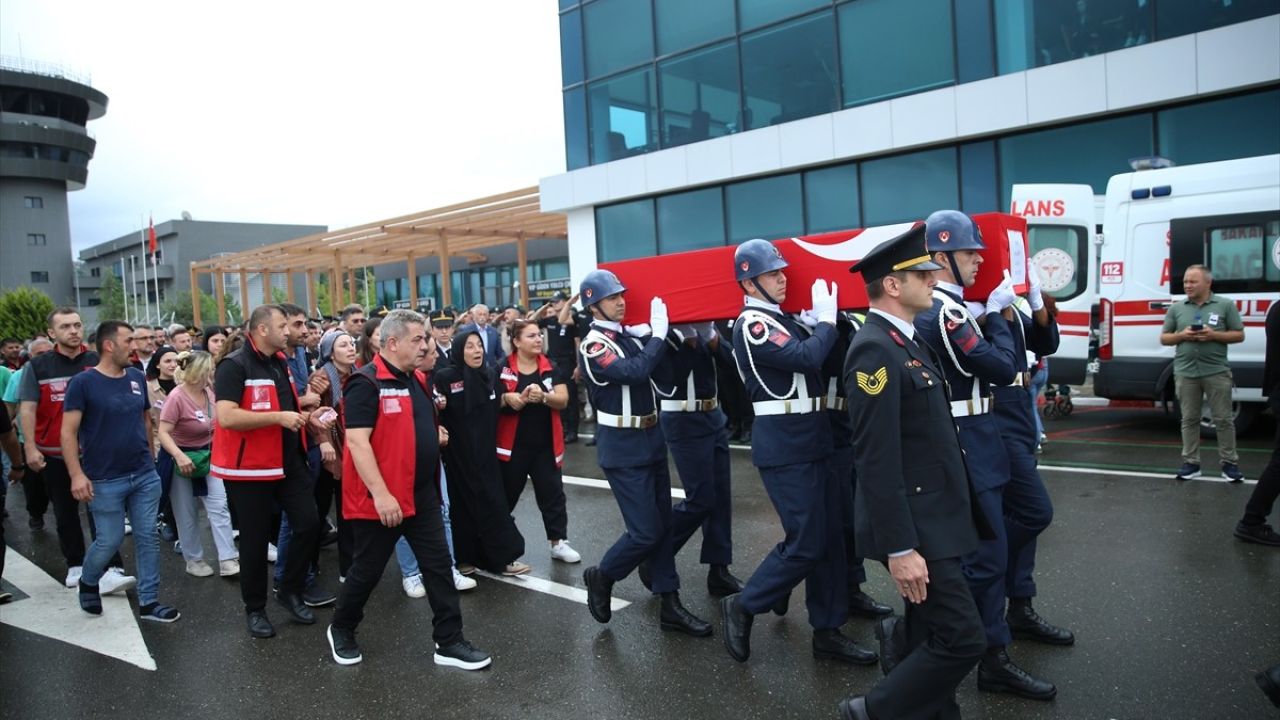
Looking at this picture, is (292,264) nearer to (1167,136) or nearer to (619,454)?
(1167,136)

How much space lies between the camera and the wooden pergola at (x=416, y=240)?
71.7ft

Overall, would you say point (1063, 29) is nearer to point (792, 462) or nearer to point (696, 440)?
point (696, 440)

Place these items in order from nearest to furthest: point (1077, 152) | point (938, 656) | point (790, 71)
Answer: point (938, 656) → point (1077, 152) → point (790, 71)

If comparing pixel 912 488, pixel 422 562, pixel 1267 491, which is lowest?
pixel 1267 491

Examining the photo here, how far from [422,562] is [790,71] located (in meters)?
14.6

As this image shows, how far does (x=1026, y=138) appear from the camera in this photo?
14539 mm

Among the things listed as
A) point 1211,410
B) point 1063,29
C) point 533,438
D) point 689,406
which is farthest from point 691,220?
point 689,406

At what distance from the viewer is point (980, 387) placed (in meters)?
4.30

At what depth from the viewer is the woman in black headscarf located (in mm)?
6043

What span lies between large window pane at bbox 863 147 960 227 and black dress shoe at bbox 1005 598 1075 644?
11600mm

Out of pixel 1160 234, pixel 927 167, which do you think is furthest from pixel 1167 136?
pixel 1160 234

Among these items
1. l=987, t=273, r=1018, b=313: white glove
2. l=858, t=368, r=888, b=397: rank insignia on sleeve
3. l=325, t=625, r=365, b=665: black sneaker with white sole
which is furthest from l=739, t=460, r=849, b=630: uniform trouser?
l=325, t=625, r=365, b=665: black sneaker with white sole

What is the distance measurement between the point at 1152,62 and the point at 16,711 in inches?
597

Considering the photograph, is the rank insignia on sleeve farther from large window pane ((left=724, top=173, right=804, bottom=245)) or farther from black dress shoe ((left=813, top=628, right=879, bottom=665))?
large window pane ((left=724, top=173, right=804, bottom=245))
